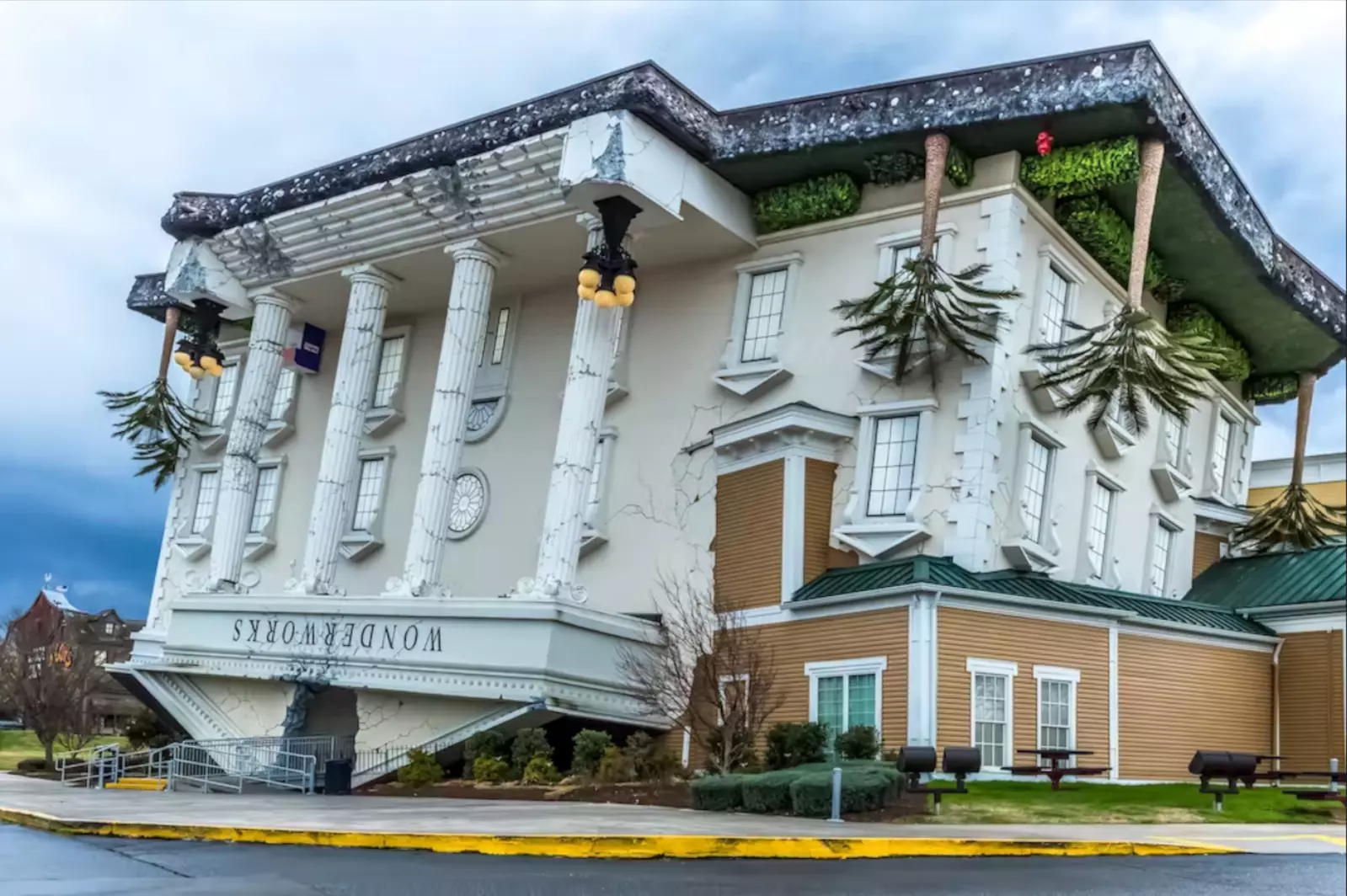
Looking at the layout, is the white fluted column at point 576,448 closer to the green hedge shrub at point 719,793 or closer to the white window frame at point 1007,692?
the green hedge shrub at point 719,793

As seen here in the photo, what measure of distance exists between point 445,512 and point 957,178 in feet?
42.4

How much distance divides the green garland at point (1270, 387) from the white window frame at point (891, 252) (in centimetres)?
1708

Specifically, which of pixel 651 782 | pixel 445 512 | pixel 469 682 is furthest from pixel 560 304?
pixel 651 782

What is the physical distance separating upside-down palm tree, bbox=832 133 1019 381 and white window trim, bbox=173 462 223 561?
923 inches

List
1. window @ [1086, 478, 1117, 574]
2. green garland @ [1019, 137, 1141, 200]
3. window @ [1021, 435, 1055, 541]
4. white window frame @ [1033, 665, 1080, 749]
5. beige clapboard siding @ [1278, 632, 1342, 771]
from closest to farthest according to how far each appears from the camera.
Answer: white window frame @ [1033, 665, 1080, 749] < green garland @ [1019, 137, 1141, 200] < window @ [1021, 435, 1055, 541] < beige clapboard siding @ [1278, 632, 1342, 771] < window @ [1086, 478, 1117, 574]

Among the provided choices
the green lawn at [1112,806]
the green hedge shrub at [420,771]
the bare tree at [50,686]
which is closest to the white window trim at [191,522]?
the bare tree at [50,686]

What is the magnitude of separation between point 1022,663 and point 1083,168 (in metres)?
9.37

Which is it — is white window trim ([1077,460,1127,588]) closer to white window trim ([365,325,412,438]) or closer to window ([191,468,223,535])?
white window trim ([365,325,412,438])

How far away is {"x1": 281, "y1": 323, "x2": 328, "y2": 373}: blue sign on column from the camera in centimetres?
3709

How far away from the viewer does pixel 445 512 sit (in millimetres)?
28531

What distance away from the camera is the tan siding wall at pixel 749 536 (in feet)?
82.7

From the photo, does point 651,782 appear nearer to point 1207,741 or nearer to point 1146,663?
point 1146,663

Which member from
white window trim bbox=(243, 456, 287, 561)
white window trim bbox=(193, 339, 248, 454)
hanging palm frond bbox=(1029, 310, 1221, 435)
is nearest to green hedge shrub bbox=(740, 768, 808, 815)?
hanging palm frond bbox=(1029, 310, 1221, 435)

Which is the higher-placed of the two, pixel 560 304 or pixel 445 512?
pixel 560 304
